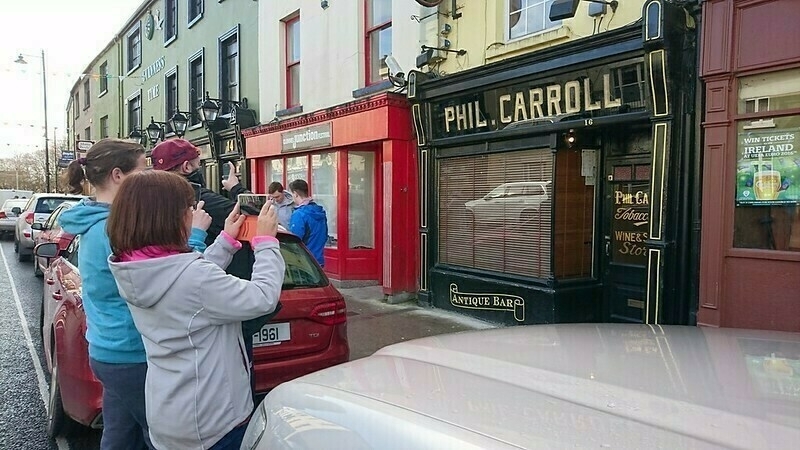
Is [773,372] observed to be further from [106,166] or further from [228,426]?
[106,166]

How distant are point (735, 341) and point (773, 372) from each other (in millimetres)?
456

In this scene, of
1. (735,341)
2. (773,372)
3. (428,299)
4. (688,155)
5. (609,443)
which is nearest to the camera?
(609,443)

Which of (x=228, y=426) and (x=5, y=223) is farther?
(x=5, y=223)

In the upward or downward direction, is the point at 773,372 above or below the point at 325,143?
below

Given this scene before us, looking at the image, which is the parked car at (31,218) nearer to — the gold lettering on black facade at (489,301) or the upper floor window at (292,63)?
the upper floor window at (292,63)

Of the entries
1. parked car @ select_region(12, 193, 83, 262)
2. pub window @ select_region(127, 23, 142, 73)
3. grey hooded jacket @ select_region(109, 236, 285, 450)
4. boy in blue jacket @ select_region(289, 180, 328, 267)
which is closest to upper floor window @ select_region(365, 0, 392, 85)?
boy in blue jacket @ select_region(289, 180, 328, 267)

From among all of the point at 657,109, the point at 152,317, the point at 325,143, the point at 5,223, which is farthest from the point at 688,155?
the point at 5,223

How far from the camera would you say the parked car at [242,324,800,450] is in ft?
4.33

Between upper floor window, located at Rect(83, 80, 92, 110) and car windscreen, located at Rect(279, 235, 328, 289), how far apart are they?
30570 millimetres

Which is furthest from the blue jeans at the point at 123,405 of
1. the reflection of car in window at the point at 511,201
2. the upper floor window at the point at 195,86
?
the upper floor window at the point at 195,86

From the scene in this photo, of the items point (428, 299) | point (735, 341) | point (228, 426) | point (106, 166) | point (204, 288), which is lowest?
point (428, 299)

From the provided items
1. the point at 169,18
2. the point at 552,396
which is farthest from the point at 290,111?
the point at 552,396

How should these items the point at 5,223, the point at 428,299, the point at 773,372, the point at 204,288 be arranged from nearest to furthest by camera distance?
the point at 773,372
the point at 204,288
the point at 428,299
the point at 5,223

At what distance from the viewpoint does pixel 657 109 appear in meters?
5.74
